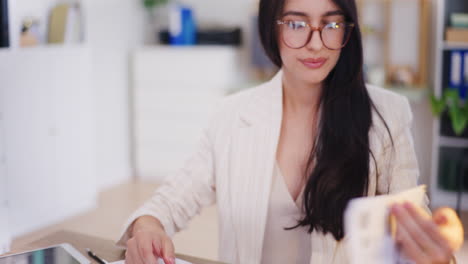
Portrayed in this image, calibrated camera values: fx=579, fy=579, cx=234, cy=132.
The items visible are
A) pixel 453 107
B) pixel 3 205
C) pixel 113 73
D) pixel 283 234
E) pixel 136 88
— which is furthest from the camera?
pixel 136 88

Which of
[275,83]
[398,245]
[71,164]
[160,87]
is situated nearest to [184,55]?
[160,87]

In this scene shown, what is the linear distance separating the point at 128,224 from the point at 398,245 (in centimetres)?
67

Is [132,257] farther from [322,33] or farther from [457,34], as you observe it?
[457,34]

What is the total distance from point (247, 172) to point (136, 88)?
336 cm

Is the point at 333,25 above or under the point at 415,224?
above

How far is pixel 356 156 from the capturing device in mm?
1288

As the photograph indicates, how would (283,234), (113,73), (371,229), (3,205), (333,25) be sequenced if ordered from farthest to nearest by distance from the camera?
(113,73), (3,205), (283,234), (333,25), (371,229)

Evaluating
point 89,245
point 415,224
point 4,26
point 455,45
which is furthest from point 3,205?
point 455,45

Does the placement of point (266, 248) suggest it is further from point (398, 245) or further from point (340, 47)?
point (398, 245)

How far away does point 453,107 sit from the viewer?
11.6 ft

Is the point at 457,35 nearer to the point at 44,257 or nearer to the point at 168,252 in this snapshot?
the point at 168,252

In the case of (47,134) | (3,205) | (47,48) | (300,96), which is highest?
(47,48)

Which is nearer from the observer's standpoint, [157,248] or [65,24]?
[157,248]

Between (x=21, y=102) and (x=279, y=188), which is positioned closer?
(x=279, y=188)
